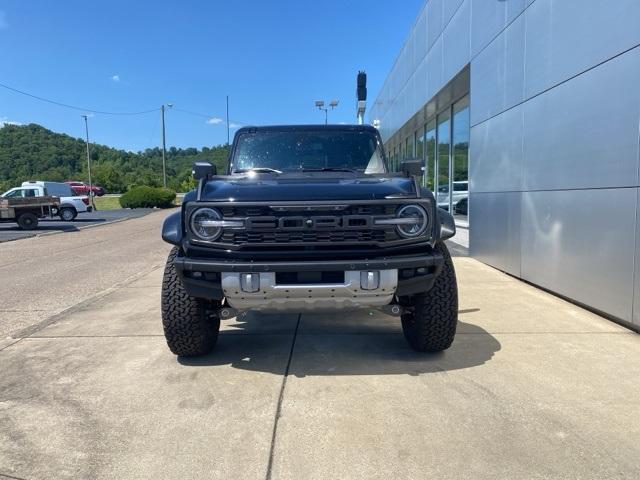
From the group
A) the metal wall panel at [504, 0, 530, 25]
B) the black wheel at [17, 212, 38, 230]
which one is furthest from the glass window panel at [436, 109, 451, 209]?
the black wheel at [17, 212, 38, 230]

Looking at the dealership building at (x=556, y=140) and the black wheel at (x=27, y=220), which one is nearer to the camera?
the dealership building at (x=556, y=140)

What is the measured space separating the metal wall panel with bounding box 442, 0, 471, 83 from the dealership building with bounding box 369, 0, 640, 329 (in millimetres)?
21

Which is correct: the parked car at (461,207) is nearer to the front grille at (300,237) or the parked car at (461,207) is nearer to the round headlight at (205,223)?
the front grille at (300,237)

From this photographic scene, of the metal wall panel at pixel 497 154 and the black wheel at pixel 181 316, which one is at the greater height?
the metal wall panel at pixel 497 154

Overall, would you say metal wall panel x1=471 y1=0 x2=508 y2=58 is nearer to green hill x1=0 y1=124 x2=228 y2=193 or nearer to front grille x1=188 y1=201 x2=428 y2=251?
front grille x1=188 y1=201 x2=428 y2=251

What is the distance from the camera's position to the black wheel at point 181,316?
3.55 metres

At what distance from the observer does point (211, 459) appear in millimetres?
2453

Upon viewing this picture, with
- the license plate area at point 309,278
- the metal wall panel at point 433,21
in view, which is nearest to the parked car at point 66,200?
the metal wall panel at point 433,21

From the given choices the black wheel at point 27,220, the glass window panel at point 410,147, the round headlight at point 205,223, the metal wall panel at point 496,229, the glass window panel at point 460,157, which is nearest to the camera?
the round headlight at point 205,223

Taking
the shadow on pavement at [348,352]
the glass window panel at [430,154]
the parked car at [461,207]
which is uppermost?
the glass window panel at [430,154]

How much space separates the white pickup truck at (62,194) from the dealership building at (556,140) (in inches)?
761

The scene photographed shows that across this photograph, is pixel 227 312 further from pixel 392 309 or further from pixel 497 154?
pixel 497 154

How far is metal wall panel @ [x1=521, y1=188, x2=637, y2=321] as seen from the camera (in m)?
4.49

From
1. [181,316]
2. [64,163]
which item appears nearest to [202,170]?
[181,316]
